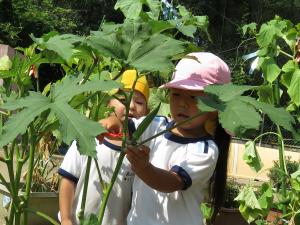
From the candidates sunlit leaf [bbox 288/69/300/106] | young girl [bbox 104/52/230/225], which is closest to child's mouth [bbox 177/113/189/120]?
young girl [bbox 104/52/230/225]

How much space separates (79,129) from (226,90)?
0.81 feet

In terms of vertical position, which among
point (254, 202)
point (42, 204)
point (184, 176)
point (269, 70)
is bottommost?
point (42, 204)

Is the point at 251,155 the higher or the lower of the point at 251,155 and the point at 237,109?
the lower

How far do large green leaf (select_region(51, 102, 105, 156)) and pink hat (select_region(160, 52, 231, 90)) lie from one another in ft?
1.63

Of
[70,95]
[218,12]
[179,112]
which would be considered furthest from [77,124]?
[218,12]

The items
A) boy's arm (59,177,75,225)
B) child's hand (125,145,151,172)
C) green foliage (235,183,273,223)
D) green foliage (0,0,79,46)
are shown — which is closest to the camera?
child's hand (125,145,151,172)

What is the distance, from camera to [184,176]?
3.92 feet

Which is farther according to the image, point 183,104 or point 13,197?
point 183,104

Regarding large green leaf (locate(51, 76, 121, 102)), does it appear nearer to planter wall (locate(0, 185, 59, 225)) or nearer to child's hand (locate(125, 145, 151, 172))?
child's hand (locate(125, 145, 151, 172))

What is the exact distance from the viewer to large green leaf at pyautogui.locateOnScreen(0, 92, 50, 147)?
703 millimetres

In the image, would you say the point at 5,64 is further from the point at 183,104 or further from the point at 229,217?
the point at 229,217

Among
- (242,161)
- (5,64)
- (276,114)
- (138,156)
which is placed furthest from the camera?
(242,161)

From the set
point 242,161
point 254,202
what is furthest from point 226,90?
point 242,161

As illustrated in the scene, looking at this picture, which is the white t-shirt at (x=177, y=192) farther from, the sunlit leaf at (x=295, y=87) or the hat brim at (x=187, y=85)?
the sunlit leaf at (x=295, y=87)
